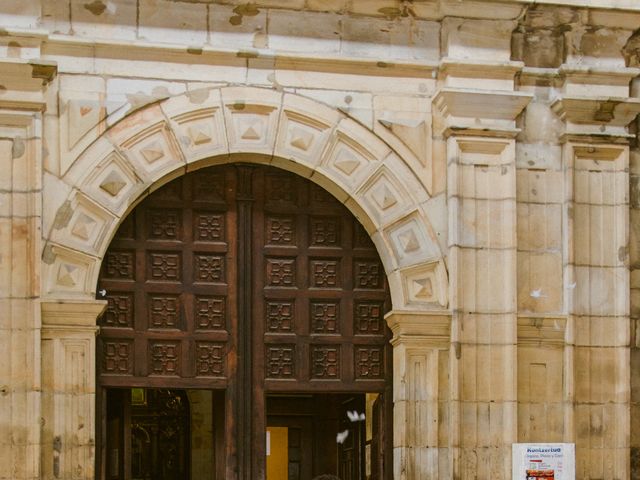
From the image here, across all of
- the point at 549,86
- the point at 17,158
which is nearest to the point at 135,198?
the point at 17,158

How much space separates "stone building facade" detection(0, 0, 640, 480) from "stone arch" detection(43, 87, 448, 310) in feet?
0.05

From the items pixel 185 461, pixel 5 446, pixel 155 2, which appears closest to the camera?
pixel 5 446

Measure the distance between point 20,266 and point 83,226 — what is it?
1.94ft

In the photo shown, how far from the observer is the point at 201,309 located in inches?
455

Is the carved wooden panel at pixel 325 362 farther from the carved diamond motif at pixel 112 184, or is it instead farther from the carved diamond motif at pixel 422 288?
the carved diamond motif at pixel 112 184

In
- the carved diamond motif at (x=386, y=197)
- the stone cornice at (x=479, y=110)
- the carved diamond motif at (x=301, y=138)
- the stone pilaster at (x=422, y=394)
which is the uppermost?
the stone cornice at (x=479, y=110)

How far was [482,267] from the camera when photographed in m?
11.6

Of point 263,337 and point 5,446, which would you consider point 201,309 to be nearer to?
point 263,337

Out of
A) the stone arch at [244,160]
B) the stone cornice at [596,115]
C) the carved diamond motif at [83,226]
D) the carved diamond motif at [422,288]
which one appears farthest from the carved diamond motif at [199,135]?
the stone cornice at [596,115]

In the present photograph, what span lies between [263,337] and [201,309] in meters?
0.56

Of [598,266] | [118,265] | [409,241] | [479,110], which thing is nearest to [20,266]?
[118,265]

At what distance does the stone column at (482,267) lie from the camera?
11414mm

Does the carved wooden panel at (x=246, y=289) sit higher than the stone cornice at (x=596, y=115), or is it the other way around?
the stone cornice at (x=596, y=115)

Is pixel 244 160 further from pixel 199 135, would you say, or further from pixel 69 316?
pixel 69 316
